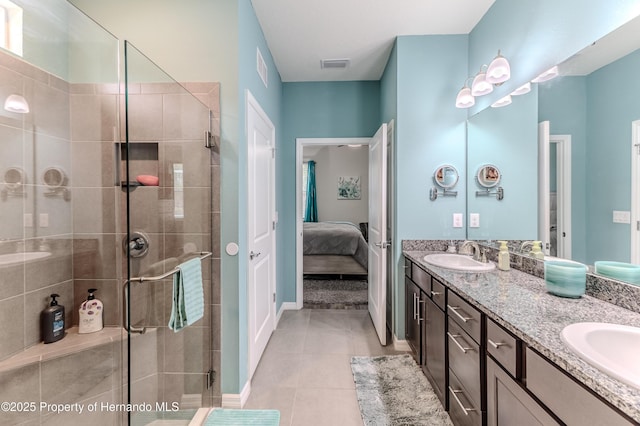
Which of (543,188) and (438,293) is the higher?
(543,188)

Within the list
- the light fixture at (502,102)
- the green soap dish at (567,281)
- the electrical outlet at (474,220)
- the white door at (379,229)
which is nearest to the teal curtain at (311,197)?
the white door at (379,229)

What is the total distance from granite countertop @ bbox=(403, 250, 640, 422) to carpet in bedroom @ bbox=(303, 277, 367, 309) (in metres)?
1.94

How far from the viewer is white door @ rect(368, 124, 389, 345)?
248cm

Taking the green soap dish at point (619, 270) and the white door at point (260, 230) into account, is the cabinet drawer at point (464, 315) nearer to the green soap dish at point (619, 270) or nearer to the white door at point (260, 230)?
the green soap dish at point (619, 270)

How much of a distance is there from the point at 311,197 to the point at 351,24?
17.3 feet

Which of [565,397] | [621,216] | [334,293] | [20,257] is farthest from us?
[334,293]

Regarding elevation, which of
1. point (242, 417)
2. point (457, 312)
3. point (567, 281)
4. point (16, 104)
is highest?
point (16, 104)

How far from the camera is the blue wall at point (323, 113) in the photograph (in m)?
3.38

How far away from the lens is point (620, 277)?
1219 millimetres

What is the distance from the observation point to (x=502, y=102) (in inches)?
81.7

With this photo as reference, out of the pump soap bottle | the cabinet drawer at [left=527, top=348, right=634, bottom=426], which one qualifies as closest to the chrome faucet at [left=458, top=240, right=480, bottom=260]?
the cabinet drawer at [left=527, top=348, right=634, bottom=426]

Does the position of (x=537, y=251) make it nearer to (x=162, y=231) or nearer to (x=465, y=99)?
(x=465, y=99)

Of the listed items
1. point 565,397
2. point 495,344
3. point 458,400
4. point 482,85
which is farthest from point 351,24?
point 458,400

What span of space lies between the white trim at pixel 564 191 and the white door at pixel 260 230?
191cm
